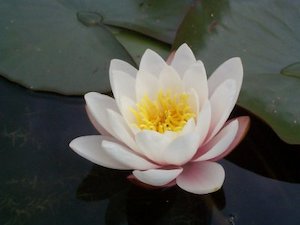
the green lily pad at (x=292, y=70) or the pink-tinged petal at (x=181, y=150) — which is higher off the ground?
the green lily pad at (x=292, y=70)

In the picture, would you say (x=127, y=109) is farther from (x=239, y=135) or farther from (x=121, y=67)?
(x=239, y=135)

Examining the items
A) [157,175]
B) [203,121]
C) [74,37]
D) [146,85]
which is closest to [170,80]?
[146,85]

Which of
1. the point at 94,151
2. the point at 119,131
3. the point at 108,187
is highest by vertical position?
the point at 119,131

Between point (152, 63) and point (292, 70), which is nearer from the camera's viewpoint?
point (152, 63)

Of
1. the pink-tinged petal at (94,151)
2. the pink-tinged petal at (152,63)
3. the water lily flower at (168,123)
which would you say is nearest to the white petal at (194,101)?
the water lily flower at (168,123)

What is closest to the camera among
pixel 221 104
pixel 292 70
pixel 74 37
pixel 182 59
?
pixel 221 104

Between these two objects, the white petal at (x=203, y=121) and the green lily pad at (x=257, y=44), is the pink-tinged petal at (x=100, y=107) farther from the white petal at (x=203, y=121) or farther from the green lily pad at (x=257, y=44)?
the green lily pad at (x=257, y=44)

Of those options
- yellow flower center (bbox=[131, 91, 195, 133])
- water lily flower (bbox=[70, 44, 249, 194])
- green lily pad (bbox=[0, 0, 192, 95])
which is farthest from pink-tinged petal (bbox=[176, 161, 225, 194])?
green lily pad (bbox=[0, 0, 192, 95])

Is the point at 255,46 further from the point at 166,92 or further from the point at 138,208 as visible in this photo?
the point at 138,208
